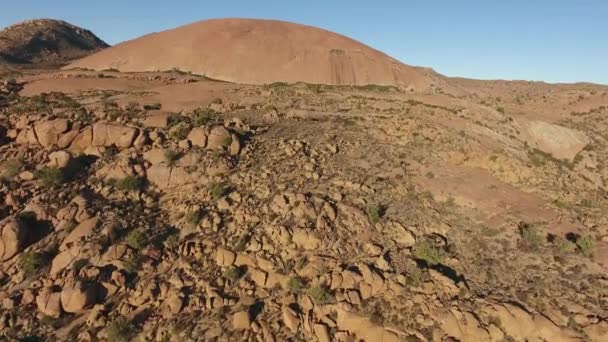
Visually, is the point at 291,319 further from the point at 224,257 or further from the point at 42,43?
the point at 42,43

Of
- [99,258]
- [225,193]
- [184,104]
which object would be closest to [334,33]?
[184,104]

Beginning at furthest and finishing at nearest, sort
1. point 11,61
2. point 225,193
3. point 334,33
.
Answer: point 11,61 → point 334,33 → point 225,193

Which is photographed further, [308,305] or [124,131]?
[124,131]

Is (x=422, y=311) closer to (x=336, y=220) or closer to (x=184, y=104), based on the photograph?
(x=336, y=220)

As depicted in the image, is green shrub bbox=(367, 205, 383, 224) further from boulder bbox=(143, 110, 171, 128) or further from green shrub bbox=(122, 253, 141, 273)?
boulder bbox=(143, 110, 171, 128)

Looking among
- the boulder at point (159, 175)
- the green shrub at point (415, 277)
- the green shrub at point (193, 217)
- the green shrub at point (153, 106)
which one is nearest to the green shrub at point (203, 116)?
the green shrub at point (153, 106)
